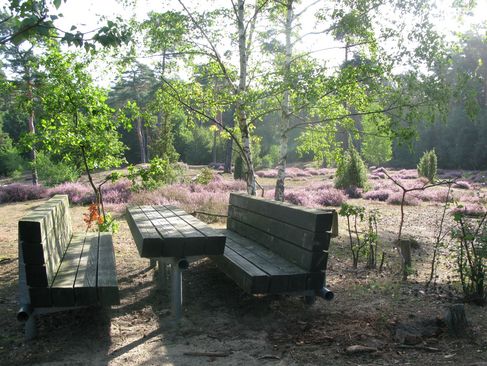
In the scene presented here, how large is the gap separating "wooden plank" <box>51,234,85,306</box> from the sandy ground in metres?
0.42

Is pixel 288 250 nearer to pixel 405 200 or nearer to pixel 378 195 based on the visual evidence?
pixel 405 200

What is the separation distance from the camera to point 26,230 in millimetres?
3145

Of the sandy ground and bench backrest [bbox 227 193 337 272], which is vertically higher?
bench backrest [bbox 227 193 337 272]

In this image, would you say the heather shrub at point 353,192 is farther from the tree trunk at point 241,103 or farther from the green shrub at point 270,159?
the green shrub at point 270,159

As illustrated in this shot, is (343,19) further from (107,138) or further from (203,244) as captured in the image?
(203,244)

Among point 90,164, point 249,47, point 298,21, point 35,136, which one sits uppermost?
point 298,21

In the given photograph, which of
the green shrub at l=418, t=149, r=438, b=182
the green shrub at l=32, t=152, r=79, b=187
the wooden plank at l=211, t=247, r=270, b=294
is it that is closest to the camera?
the wooden plank at l=211, t=247, r=270, b=294

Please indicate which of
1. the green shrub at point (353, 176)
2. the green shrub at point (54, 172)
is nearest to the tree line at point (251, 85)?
the green shrub at point (353, 176)

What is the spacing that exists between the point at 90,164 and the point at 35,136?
2.77ft

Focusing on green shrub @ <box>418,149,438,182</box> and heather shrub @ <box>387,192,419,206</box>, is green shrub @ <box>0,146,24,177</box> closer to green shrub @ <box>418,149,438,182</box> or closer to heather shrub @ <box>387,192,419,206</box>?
green shrub @ <box>418,149,438,182</box>

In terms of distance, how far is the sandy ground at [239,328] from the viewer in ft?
10.9

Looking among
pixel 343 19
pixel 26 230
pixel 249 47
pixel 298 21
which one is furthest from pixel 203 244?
pixel 298 21

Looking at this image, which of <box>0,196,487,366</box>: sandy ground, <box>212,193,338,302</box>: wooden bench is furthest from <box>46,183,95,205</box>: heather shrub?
<box>212,193,338,302</box>: wooden bench

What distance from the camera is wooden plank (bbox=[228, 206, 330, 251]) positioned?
3828 mm
